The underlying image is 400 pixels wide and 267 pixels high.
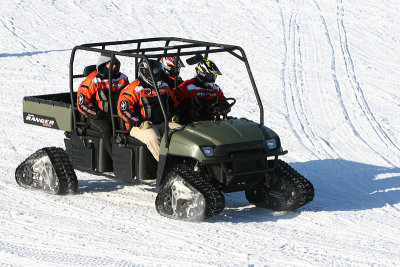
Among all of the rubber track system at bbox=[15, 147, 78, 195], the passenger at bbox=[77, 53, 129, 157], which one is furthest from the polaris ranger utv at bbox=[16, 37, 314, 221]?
the passenger at bbox=[77, 53, 129, 157]

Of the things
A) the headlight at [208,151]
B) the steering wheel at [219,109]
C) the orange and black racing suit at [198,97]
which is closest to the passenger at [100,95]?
the orange and black racing suit at [198,97]

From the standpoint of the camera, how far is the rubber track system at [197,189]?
8.37 meters

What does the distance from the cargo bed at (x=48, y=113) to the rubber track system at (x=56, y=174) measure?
0.35 metres

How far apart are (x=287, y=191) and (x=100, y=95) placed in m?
2.34

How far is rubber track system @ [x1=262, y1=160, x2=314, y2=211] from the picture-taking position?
8945mm

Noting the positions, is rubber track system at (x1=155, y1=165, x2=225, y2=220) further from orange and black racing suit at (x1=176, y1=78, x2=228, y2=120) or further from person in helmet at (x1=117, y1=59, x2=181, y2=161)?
orange and black racing suit at (x1=176, y1=78, x2=228, y2=120)

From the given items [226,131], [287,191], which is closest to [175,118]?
[226,131]

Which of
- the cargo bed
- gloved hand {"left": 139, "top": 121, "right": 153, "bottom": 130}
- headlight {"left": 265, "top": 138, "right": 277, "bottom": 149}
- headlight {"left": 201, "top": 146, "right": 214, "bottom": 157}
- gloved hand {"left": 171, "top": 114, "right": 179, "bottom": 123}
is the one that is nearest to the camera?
headlight {"left": 201, "top": 146, "right": 214, "bottom": 157}

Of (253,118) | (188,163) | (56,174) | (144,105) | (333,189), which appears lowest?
(333,189)

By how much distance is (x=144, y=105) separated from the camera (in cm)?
923

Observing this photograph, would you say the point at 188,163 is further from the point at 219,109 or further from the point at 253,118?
the point at 253,118

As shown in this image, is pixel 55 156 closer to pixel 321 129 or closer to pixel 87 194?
pixel 87 194

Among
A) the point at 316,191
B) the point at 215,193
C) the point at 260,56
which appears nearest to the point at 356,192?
the point at 316,191

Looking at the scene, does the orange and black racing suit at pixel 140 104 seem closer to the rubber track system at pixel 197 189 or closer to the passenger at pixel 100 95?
the passenger at pixel 100 95
